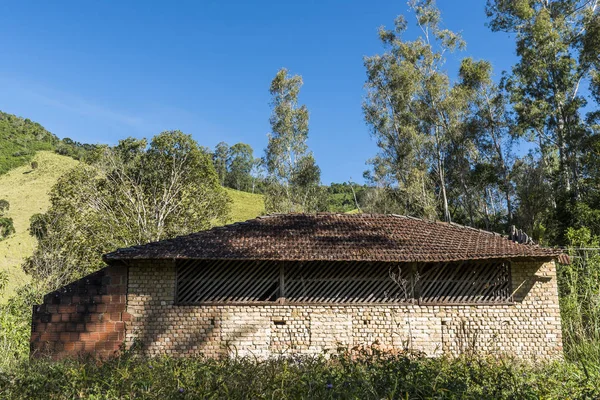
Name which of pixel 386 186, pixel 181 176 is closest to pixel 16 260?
pixel 181 176

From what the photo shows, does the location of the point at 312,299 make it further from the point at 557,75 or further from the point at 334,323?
the point at 557,75

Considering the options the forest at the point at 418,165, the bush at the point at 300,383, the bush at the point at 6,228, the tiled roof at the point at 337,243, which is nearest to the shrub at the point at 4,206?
the bush at the point at 6,228

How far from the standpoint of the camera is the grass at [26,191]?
3088cm

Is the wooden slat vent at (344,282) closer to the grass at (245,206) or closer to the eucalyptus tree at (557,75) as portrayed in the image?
the eucalyptus tree at (557,75)

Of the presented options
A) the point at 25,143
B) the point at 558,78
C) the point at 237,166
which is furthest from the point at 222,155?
the point at 558,78

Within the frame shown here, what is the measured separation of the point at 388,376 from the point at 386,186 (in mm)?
24279

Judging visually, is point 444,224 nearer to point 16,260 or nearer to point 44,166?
point 16,260

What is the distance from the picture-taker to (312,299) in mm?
10438

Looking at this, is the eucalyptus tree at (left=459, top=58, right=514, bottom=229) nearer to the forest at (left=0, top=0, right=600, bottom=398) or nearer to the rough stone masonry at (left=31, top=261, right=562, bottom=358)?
the forest at (left=0, top=0, right=600, bottom=398)

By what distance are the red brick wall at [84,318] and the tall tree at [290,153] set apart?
16.9 meters

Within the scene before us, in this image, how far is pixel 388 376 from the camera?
3.78 metres

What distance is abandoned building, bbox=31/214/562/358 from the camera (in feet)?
32.8

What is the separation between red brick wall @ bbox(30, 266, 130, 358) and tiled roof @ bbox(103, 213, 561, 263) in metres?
0.68

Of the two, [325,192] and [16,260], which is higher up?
[325,192]
